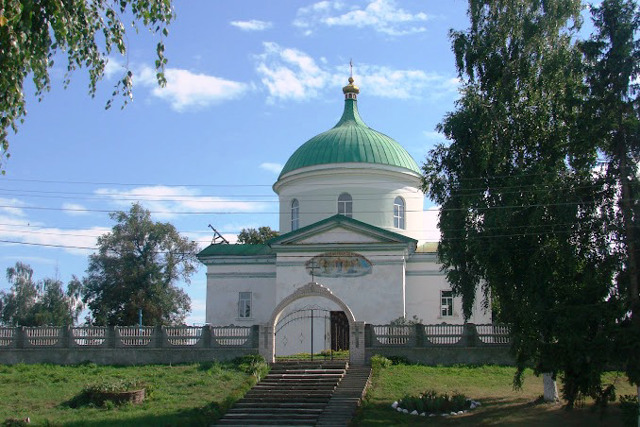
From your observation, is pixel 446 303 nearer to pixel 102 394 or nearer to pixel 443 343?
pixel 443 343

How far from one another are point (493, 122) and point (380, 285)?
13417 mm

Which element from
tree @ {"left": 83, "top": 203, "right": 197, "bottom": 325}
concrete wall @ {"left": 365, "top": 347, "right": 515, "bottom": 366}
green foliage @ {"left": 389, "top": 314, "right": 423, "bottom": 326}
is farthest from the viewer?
tree @ {"left": 83, "top": 203, "right": 197, "bottom": 325}

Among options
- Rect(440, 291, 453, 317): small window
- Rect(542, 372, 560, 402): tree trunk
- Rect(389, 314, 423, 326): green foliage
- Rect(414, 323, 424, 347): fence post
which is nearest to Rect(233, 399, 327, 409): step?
Rect(542, 372, 560, 402): tree trunk

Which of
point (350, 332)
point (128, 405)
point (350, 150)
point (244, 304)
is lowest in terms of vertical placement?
point (128, 405)

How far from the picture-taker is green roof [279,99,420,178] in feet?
123

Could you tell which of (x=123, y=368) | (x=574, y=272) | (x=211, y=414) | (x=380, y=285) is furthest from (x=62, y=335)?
(x=574, y=272)

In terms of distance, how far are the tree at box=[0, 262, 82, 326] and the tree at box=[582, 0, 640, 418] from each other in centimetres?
4629

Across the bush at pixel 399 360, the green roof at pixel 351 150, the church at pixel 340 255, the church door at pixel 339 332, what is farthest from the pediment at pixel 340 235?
the bush at pixel 399 360

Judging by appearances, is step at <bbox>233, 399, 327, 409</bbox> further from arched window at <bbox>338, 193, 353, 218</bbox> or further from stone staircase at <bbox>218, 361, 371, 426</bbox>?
arched window at <bbox>338, 193, 353, 218</bbox>

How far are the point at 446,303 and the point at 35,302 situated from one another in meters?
36.7

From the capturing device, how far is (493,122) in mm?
21875

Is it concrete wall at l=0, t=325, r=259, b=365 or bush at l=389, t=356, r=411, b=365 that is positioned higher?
concrete wall at l=0, t=325, r=259, b=365

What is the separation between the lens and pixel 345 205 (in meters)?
37.2

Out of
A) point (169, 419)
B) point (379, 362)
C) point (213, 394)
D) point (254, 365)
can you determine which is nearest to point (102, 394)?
point (169, 419)
